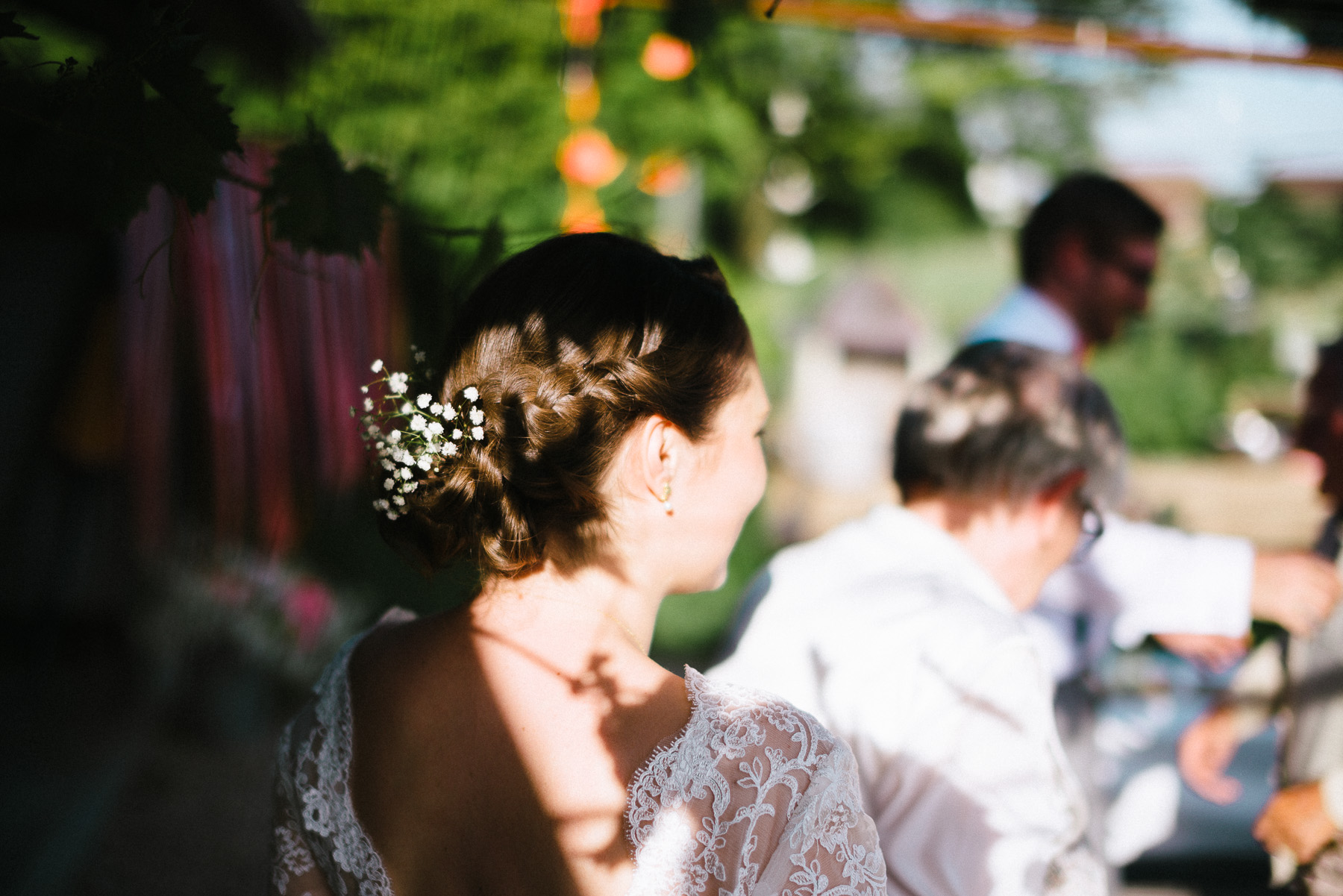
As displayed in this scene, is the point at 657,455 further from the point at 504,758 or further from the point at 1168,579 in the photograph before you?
the point at 1168,579

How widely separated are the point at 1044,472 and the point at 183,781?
4.57m

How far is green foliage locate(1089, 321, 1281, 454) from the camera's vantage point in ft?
50.6

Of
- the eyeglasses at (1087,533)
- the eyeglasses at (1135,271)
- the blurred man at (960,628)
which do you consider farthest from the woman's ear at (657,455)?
the eyeglasses at (1135,271)

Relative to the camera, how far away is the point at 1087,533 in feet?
6.79

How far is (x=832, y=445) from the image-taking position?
1266 centimetres

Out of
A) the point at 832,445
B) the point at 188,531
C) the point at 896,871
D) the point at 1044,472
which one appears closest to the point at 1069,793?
the point at 896,871

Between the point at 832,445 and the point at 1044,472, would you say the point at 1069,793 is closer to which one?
the point at 1044,472

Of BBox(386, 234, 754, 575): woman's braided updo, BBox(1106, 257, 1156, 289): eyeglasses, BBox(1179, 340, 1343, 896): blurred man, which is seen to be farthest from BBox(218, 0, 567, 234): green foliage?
BBox(1179, 340, 1343, 896): blurred man

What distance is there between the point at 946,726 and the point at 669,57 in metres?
2.41

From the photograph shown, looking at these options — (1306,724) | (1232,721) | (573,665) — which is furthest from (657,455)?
(1232,721)

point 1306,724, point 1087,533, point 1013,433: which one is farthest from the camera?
point 1306,724

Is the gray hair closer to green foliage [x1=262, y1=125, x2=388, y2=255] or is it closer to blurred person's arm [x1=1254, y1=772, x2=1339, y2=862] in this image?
blurred person's arm [x1=1254, y1=772, x2=1339, y2=862]

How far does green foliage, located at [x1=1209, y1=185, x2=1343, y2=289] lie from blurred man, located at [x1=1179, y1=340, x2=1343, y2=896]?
1781 cm

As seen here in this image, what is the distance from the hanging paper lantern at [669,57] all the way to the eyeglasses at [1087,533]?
150 centimetres
